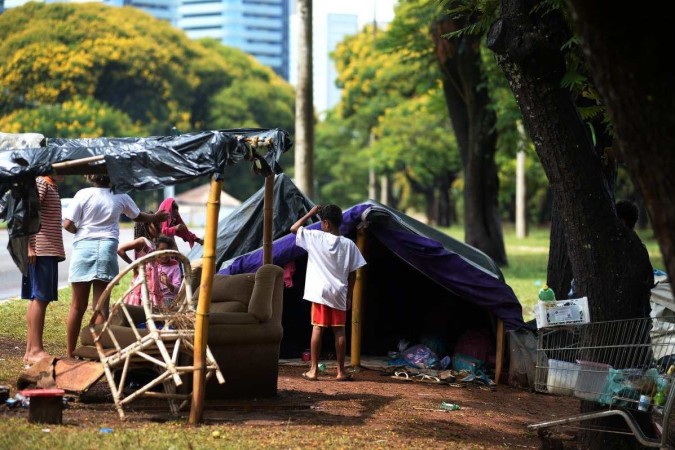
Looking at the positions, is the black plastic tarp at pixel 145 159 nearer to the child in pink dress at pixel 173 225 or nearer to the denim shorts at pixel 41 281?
the denim shorts at pixel 41 281

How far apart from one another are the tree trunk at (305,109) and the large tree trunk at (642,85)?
14.2 metres

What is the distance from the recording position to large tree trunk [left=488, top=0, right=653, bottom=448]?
812cm

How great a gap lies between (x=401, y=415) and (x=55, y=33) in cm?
4524

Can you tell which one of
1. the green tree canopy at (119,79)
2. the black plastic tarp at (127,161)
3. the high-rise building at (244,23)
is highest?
the high-rise building at (244,23)

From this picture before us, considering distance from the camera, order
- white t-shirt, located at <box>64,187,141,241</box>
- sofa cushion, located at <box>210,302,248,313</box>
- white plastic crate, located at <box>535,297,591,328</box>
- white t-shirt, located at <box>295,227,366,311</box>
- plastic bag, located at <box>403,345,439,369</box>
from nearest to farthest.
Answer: white plastic crate, located at <box>535,297,591,328</box>, sofa cushion, located at <box>210,302,248,313</box>, white t-shirt, located at <box>64,187,141,241</box>, white t-shirt, located at <box>295,227,366,311</box>, plastic bag, located at <box>403,345,439,369</box>

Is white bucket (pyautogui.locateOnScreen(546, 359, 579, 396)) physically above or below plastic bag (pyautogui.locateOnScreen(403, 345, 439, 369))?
above

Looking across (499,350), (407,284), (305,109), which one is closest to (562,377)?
(499,350)

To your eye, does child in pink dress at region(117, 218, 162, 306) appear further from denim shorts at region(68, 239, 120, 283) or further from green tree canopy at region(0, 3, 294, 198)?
green tree canopy at region(0, 3, 294, 198)

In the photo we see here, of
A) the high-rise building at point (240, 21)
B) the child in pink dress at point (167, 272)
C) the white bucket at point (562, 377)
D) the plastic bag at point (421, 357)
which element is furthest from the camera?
the high-rise building at point (240, 21)

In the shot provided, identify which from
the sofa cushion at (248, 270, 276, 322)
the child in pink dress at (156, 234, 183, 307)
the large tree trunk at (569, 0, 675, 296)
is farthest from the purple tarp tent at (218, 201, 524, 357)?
the large tree trunk at (569, 0, 675, 296)

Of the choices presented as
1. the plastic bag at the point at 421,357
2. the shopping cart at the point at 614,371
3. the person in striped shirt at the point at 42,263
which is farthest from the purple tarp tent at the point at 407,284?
the shopping cart at the point at 614,371

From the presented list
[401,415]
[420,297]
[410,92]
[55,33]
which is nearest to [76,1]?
[55,33]

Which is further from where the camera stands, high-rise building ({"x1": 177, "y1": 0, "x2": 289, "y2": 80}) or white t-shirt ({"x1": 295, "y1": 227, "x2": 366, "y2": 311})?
high-rise building ({"x1": 177, "y1": 0, "x2": 289, "y2": 80})

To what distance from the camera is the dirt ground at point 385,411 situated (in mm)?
8078
